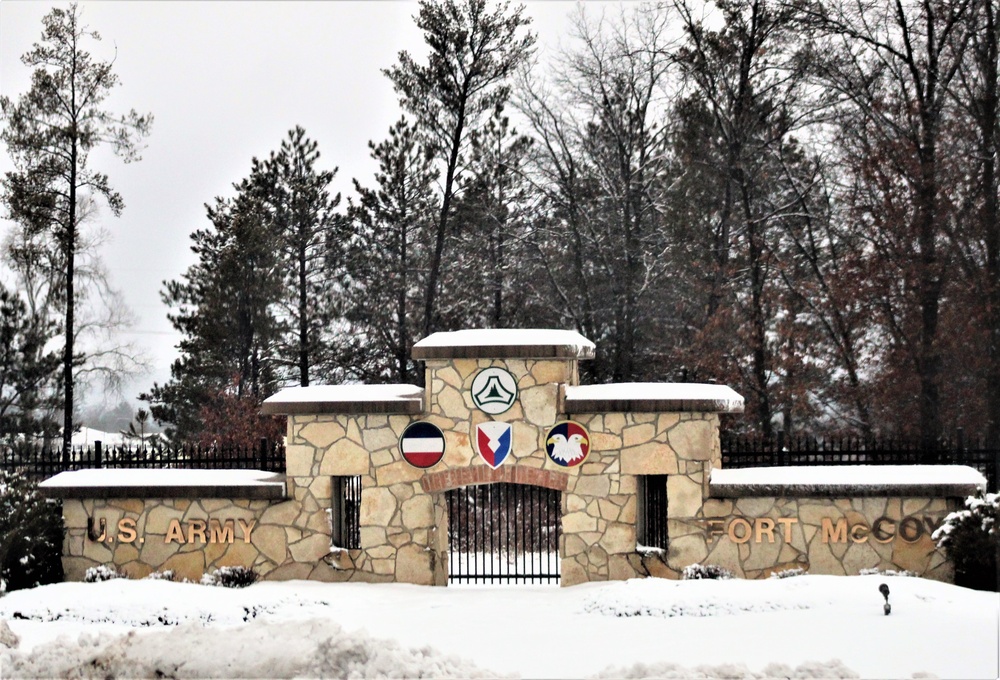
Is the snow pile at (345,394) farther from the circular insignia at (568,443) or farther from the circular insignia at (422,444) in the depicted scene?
the circular insignia at (568,443)

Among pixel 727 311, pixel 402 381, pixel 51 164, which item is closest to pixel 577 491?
pixel 727 311

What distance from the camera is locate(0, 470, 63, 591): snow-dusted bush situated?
11984 millimetres

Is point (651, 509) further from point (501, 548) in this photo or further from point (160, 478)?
point (160, 478)

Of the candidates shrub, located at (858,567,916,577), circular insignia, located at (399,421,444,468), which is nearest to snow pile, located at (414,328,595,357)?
circular insignia, located at (399,421,444,468)

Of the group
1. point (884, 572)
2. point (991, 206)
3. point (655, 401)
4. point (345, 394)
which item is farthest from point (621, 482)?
point (991, 206)

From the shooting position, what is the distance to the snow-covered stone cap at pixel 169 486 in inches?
489

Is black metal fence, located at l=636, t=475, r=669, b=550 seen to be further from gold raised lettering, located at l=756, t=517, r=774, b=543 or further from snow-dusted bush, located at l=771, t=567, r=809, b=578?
snow-dusted bush, located at l=771, t=567, r=809, b=578

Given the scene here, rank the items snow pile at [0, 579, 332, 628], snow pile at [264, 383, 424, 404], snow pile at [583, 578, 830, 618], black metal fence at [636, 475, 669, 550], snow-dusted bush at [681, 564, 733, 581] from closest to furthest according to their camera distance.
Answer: snow pile at [583, 578, 830, 618] < snow pile at [0, 579, 332, 628] < snow-dusted bush at [681, 564, 733, 581] < snow pile at [264, 383, 424, 404] < black metal fence at [636, 475, 669, 550]

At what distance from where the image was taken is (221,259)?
79.9 feet

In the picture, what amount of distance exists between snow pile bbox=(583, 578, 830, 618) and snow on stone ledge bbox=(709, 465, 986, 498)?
135cm

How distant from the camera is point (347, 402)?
12.5 metres

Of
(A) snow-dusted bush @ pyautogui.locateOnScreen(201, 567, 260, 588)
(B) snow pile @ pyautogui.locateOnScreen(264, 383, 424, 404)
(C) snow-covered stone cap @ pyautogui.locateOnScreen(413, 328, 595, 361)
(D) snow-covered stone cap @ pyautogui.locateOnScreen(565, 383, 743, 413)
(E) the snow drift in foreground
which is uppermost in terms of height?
(C) snow-covered stone cap @ pyautogui.locateOnScreen(413, 328, 595, 361)

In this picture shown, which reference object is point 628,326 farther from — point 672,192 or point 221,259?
point 221,259

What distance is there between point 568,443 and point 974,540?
14.9ft
